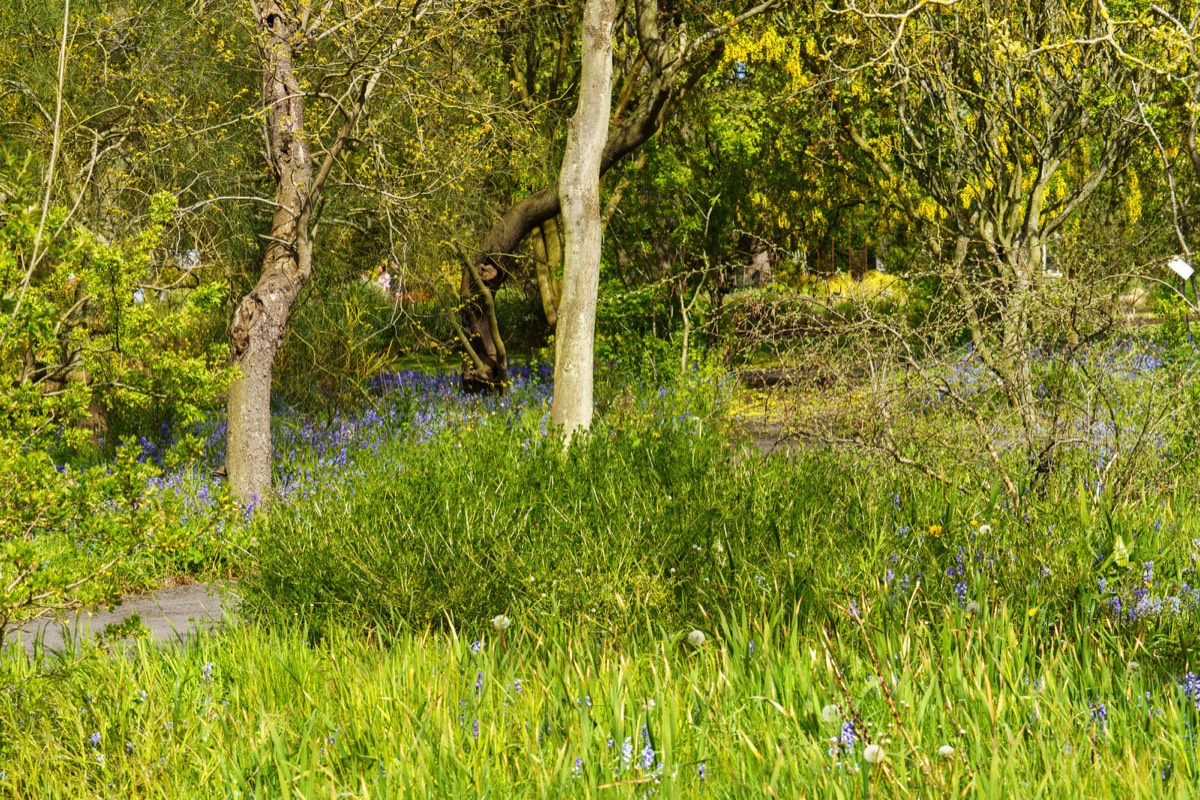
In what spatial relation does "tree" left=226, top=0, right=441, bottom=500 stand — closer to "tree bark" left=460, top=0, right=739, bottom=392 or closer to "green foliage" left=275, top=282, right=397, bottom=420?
"green foliage" left=275, top=282, right=397, bottom=420

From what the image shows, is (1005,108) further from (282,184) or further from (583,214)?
(282,184)

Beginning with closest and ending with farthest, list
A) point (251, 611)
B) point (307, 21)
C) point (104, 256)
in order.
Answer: point (104, 256) → point (251, 611) → point (307, 21)

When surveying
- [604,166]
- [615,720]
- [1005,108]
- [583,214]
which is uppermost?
[1005,108]

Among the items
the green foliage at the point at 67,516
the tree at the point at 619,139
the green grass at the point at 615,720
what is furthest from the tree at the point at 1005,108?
the green foliage at the point at 67,516

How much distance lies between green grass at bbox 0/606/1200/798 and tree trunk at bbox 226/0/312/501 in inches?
170

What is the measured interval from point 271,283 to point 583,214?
2459mm

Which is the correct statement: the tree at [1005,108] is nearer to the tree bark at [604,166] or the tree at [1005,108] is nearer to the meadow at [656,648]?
the tree bark at [604,166]

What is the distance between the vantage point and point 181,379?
172 inches

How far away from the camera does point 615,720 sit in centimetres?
306

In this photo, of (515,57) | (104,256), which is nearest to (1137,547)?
(104,256)

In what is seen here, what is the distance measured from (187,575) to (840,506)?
4.44m

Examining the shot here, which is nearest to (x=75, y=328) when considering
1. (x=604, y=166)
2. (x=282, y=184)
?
(x=282, y=184)

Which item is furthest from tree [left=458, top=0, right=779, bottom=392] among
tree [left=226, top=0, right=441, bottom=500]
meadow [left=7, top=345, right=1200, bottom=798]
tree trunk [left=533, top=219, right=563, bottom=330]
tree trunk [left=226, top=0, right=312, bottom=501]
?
meadow [left=7, top=345, right=1200, bottom=798]

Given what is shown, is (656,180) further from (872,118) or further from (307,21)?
(307,21)
